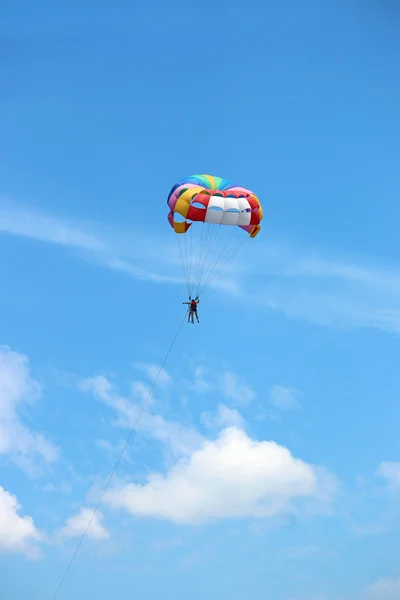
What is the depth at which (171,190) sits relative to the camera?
2189 inches

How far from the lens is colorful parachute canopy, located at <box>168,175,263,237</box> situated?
53.9 metres

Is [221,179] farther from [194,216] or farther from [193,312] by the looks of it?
[193,312]

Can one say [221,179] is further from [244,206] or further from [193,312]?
[193,312]

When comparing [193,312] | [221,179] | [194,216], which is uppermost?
[221,179]

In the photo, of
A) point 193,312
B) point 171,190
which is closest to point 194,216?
point 171,190

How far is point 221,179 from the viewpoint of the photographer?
186ft

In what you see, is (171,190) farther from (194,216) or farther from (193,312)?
(193,312)

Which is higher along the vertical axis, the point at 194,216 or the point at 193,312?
the point at 194,216

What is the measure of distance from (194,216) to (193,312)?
237 inches

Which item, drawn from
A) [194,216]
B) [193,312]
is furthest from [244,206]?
[193,312]

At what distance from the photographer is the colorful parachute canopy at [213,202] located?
53.9 m

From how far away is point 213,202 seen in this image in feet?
176

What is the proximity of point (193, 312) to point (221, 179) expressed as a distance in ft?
30.3

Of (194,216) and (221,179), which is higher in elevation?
(221,179)
